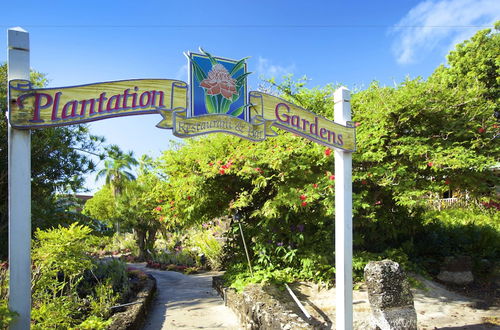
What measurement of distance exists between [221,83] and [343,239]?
239 centimetres

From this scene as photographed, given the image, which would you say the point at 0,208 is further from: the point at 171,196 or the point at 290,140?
the point at 290,140

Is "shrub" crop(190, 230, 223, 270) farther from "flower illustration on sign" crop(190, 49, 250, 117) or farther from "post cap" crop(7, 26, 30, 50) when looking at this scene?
"post cap" crop(7, 26, 30, 50)

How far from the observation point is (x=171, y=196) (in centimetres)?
822

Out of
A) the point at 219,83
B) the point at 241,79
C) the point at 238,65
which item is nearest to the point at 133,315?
the point at 219,83

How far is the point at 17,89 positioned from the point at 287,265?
5655 millimetres

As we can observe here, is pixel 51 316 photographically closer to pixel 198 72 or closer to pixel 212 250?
pixel 198 72

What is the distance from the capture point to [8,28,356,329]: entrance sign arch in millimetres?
3221

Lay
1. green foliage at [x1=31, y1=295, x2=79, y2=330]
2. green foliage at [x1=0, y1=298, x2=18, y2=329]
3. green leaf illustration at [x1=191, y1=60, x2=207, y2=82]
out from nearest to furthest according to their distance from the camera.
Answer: green foliage at [x1=0, y1=298, x2=18, y2=329]
green foliage at [x1=31, y1=295, x2=79, y2=330]
green leaf illustration at [x1=191, y1=60, x2=207, y2=82]

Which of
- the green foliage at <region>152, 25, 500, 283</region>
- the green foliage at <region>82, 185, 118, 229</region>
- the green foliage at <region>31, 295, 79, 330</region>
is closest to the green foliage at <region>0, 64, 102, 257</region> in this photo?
the green foliage at <region>152, 25, 500, 283</region>

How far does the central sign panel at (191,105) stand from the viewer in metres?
3.35

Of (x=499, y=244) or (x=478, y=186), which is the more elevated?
(x=478, y=186)

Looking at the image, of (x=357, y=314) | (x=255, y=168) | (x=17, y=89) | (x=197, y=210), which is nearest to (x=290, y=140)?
(x=255, y=168)

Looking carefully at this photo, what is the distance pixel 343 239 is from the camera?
177 inches

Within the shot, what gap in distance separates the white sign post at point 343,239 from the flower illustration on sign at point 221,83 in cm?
142
